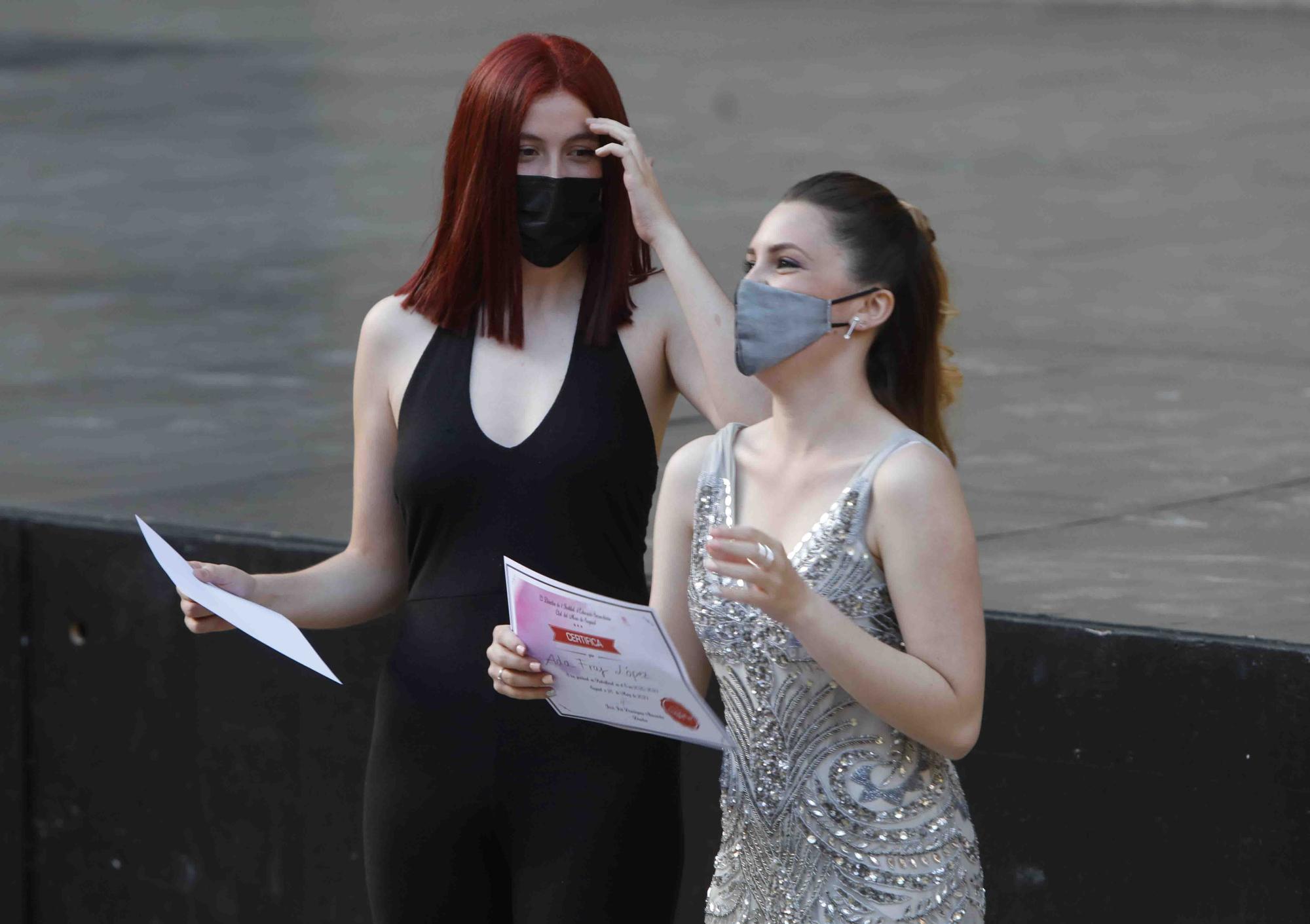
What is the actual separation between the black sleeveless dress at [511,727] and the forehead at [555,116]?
30cm

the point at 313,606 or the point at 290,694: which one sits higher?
the point at 313,606

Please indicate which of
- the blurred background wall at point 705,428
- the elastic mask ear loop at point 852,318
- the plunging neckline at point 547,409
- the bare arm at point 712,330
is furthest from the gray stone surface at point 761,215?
the elastic mask ear loop at point 852,318

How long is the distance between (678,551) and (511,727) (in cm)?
42

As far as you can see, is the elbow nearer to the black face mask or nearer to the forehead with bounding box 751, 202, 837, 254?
the forehead with bounding box 751, 202, 837, 254

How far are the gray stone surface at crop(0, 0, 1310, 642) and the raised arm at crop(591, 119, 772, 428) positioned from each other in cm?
137

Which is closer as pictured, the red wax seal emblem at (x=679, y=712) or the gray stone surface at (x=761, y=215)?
the red wax seal emblem at (x=679, y=712)

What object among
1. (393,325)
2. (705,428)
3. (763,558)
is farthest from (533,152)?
(705,428)

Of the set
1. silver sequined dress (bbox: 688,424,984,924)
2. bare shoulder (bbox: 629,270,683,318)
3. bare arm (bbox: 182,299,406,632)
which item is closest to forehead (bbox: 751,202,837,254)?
silver sequined dress (bbox: 688,424,984,924)

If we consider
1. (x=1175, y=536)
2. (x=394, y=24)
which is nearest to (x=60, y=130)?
(x=394, y=24)

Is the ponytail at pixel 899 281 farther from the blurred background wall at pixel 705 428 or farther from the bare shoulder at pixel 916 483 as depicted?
the blurred background wall at pixel 705 428

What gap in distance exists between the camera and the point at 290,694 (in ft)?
14.7

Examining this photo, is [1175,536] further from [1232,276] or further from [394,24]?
[394,24]

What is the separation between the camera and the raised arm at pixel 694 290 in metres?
2.79

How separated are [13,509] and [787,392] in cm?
285
